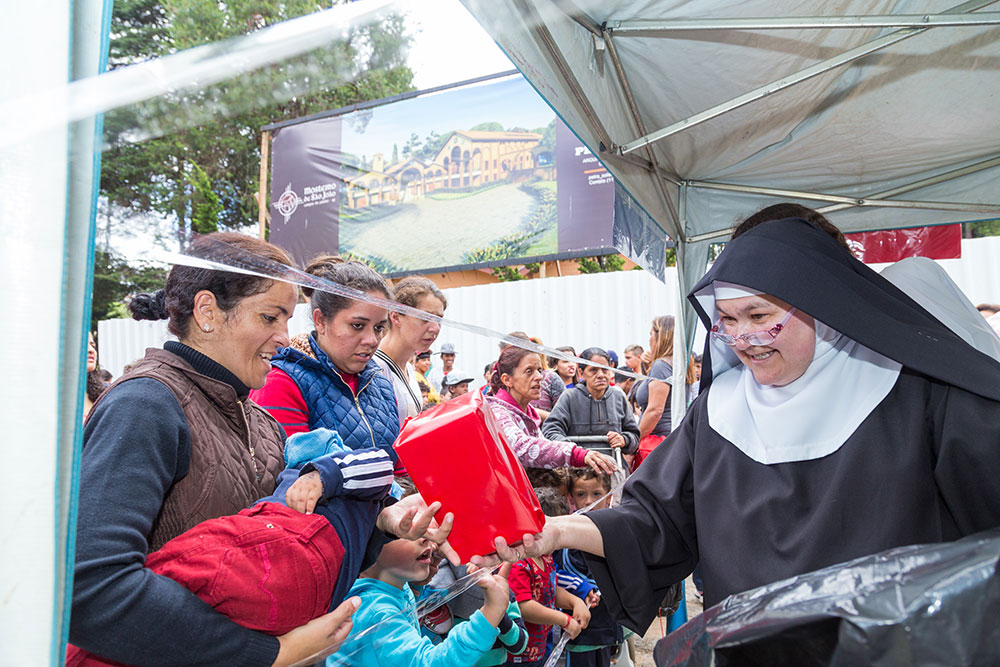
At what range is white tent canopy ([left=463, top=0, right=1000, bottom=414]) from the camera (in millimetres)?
2318

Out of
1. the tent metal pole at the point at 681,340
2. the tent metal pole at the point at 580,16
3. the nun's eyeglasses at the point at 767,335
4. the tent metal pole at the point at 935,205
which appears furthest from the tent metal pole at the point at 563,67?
the tent metal pole at the point at 935,205

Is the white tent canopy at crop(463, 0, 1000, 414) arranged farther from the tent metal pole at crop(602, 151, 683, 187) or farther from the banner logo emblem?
the banner logo emblem

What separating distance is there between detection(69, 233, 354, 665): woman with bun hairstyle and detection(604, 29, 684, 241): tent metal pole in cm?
173

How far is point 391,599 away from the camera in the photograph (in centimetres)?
194

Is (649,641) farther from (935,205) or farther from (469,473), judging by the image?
(469,473)

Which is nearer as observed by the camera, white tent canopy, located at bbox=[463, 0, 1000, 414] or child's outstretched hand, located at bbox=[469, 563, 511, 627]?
child's outstretched hand, located at bbox=[469, 563, 511, 627]

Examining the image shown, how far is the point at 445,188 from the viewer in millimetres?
6793

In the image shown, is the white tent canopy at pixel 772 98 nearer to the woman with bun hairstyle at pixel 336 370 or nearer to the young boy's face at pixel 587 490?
the woman with bun hairstyle at pixel 336 370

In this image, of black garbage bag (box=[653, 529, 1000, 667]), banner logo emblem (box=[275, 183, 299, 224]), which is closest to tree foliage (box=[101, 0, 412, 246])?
banner logo emblem (box=[275, 183, 299, 224])

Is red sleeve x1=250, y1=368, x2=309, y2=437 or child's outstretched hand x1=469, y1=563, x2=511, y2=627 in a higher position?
red sleeve x1=250, y1=368, x2=309, y2=437

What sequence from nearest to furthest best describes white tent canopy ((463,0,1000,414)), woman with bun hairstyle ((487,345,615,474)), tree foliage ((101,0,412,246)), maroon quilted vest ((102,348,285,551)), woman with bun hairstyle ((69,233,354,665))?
tree foliage ((101,0,412,246))
woman with bun hairstyle ((69,233,354,665))
maroon quilted vest ((102,348,285,551))
white tent canopy ((463,0,1000,414))
woman with bun hairstyle ((487,345,615,474))

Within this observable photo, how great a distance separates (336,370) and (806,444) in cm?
142

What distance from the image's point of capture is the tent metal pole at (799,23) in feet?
7.17

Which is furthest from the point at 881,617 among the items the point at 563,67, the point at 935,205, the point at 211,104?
the point at 935,205
